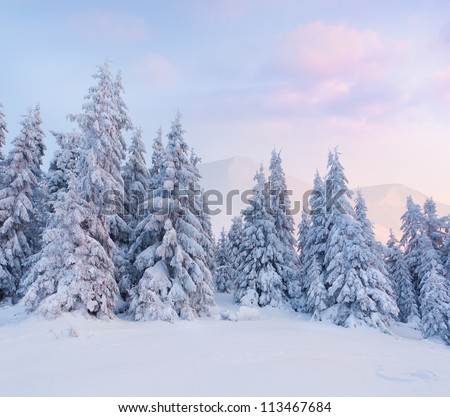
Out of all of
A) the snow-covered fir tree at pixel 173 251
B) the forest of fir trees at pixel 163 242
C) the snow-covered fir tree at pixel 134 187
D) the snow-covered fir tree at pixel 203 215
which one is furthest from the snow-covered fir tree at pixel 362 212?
the snow-covered fir tree at pixel 134 187

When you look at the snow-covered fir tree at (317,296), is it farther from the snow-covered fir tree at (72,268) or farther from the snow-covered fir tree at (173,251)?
the snow-covered fir tree at (72,268)

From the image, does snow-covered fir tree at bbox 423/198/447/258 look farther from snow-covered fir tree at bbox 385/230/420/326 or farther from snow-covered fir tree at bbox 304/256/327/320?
snow-covered fir tree at bbox 304/256/327/320

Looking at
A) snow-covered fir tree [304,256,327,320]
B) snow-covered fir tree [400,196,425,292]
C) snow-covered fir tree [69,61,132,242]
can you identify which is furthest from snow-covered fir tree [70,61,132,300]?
snow-covered fir tree [400,196,425,292]

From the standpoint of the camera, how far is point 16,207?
2381 centimetres

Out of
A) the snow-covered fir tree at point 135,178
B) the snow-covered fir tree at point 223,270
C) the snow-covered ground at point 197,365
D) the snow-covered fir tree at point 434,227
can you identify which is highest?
the snow-covered fir tree at point 135,178

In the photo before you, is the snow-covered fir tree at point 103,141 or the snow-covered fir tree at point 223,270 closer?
the snow-covered fir tree at point 103,141

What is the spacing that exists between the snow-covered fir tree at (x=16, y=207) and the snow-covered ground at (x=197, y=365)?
11680mm

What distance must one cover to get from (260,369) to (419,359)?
7268 millimetres

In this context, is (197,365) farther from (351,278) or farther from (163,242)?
(351,278)

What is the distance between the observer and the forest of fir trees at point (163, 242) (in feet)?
55.2

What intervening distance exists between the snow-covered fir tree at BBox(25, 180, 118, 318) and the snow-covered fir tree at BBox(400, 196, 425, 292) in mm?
30152

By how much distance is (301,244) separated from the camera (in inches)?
1372

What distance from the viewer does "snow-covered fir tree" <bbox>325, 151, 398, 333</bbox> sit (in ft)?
68.2

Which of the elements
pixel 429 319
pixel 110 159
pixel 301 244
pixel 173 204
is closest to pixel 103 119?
pixel 110 159
